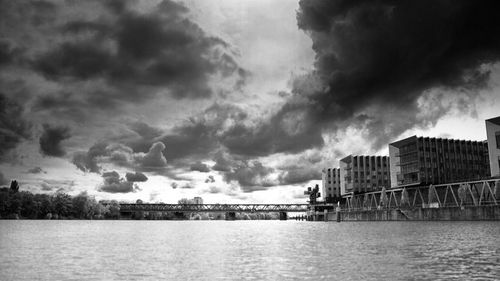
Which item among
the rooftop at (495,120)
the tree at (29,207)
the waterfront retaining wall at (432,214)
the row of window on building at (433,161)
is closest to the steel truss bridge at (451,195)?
the waterfront retaining wall at (432,214)

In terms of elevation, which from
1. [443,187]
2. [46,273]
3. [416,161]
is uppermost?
[416,161]

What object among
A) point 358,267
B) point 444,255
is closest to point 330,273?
point 358,267

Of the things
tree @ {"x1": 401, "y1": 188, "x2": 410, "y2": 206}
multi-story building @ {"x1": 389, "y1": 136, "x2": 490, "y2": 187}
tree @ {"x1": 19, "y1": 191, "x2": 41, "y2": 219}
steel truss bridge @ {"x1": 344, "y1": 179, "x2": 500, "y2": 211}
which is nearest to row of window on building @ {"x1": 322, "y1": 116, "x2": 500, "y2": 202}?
multi-story building @ {"x1": 389, "y1": 136, "x2": 490, "y2": 187}

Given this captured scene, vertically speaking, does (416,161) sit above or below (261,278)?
above

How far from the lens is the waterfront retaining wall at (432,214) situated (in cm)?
11169

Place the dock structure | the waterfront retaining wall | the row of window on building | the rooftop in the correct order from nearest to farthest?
the waterfront retaining wall, the dock structure, the rooftop, the row of window on building

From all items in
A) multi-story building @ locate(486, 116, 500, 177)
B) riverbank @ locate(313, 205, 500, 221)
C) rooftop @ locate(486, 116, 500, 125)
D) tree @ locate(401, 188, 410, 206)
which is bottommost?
riverbank @ locate(313, 205, 500, 221)

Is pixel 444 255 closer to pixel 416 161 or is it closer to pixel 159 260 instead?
pixel 159 260

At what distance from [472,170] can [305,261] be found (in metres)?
178

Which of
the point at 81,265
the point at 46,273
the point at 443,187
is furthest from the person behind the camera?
the point at 443,187

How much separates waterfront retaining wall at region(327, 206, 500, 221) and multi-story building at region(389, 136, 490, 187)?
17.8m

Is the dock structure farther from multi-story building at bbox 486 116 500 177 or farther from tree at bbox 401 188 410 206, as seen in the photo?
multi-story building at bbox 486 116 500 177

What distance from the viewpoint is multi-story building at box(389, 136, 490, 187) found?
554ft

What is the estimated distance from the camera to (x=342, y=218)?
193500mm
